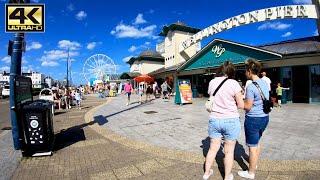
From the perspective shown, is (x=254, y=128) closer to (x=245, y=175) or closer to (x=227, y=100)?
(x=227, y=100)

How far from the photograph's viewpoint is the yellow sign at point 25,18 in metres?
7.31

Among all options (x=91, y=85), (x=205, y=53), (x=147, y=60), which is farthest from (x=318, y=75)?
(x=91, y=85)

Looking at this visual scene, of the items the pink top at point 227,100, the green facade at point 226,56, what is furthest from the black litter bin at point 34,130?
the green facade at point 226,56

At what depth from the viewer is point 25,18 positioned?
24.3 ft

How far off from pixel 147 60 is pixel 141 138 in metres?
47.1

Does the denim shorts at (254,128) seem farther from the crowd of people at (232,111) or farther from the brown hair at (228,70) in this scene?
the brown hair at (228,70)

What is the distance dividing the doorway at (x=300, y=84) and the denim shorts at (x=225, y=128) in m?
15.8

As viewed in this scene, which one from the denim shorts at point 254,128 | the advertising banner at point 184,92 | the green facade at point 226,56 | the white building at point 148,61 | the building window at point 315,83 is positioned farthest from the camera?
the white building at point 148,61

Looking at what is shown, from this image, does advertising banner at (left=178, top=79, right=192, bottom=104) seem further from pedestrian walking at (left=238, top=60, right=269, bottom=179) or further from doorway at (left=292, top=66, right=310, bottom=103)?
pedestrian walking at (left=238, top=60, right=269, bottom=179)

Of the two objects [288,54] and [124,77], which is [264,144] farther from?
[124,77]

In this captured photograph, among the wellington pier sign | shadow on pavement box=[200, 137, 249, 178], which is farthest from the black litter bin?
the wellington pier sign

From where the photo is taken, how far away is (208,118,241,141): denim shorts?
4.86 meters

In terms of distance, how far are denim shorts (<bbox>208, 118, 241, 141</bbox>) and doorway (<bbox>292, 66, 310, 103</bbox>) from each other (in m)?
15.8

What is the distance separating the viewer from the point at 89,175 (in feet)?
18.8
